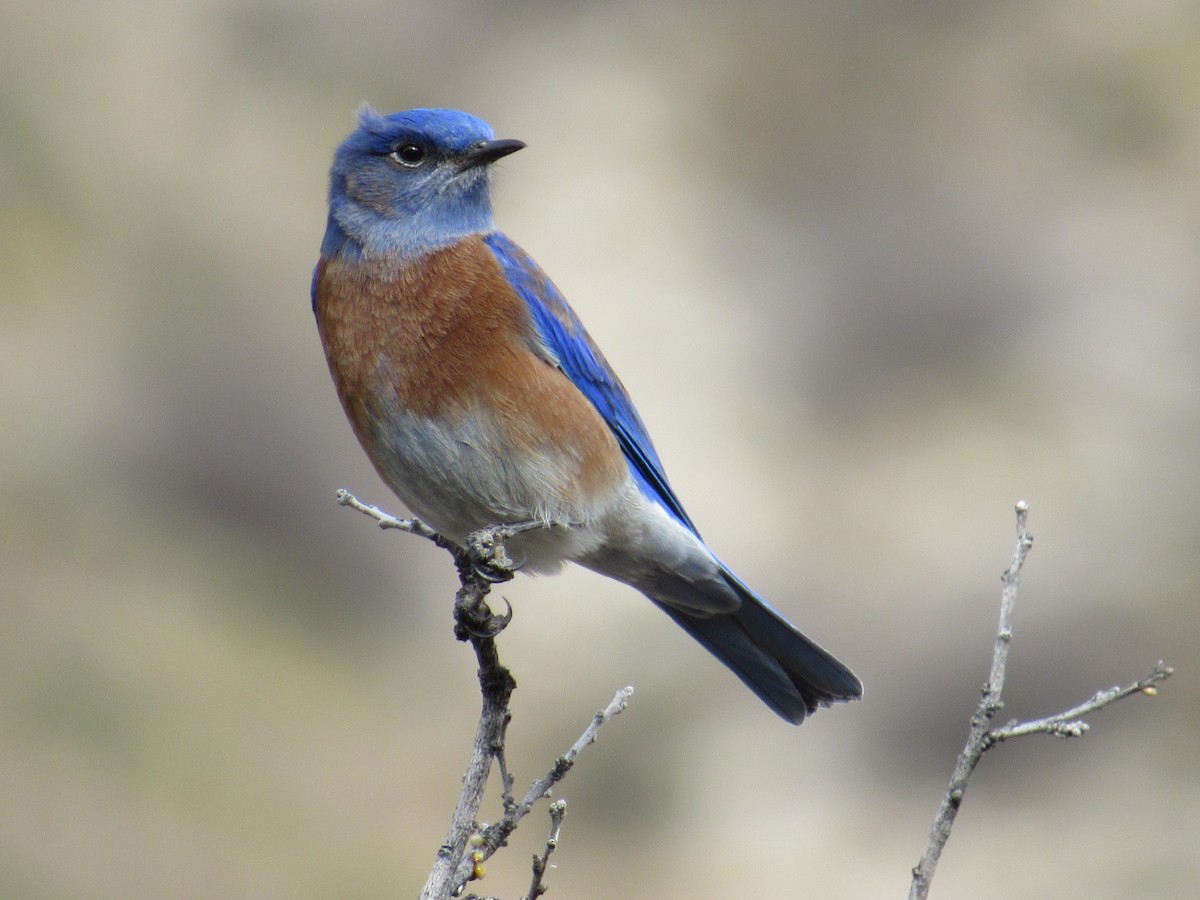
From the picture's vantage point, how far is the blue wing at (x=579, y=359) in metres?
4.59

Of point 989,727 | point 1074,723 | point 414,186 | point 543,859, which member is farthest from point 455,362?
point 1074,723

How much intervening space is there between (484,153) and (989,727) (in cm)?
268

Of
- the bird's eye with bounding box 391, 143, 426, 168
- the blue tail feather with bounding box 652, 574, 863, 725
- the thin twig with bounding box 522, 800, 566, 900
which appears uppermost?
the bird's eye with bounding box 391, 143, 426, 168

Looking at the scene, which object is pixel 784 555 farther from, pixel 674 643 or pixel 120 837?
pixel 120 837

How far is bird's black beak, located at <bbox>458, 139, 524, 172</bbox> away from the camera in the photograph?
15.5 ft

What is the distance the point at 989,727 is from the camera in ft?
9.89

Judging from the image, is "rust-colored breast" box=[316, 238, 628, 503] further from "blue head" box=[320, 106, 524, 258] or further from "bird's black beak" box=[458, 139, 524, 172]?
"bird's black beak" box=[458, 139, 524, 172]

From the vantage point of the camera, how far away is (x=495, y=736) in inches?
132

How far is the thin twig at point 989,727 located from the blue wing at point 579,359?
6.22 feet

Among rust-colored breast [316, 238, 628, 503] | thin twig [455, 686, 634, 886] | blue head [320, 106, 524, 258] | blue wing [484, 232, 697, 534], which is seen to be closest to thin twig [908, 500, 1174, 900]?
thin twig [455, 686, 634, 886]

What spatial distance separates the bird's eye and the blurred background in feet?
11.2

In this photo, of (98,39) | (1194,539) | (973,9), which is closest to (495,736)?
(1194,539)

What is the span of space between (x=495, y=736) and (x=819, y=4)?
12.6 m

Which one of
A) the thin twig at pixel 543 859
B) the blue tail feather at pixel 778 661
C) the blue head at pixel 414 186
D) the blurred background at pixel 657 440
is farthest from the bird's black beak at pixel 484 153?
the blurred background at pixel 657 440
